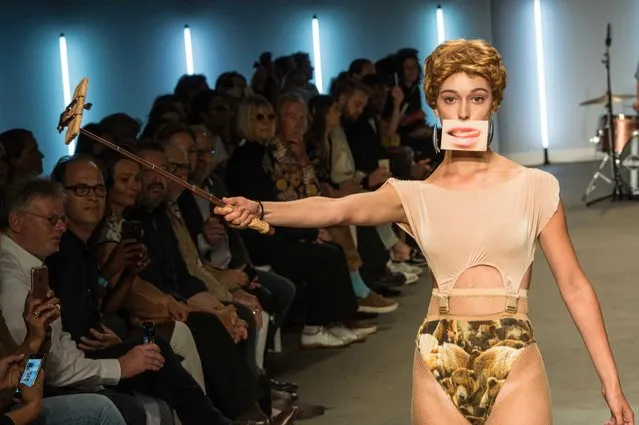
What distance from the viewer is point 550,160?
15031 millimetres

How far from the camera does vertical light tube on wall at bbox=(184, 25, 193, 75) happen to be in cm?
1149

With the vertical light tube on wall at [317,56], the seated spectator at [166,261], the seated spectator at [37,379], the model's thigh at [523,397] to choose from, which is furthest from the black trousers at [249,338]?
the vertical light tube on wall at [317,56]

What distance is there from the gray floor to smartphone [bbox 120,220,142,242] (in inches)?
43.6

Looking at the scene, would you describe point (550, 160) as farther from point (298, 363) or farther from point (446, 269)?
point (446, 269)

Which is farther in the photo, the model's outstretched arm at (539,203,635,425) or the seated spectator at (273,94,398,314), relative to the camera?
the seated spectator at (273,94,398,314)

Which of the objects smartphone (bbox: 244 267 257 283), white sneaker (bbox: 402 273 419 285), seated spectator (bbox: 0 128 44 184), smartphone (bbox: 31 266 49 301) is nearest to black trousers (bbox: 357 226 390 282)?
white sneaker (bbox: 402 273 419 285)

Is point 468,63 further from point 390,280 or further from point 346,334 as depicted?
point 390,280

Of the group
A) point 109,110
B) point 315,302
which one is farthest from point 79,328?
point 109,110

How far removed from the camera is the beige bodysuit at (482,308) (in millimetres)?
2664

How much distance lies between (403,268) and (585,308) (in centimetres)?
601

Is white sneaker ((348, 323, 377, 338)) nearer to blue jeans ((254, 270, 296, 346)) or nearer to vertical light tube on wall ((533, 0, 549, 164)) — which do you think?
blue jeans ((254, 270, 296, 346))

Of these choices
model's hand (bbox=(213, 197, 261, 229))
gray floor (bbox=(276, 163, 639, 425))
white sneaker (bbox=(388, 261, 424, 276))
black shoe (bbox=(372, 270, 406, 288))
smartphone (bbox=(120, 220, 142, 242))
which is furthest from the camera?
white sneaker (bbox=(388, 261, 424, 276))

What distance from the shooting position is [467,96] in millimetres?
2678

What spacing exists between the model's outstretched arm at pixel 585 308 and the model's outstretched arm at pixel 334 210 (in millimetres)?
326
